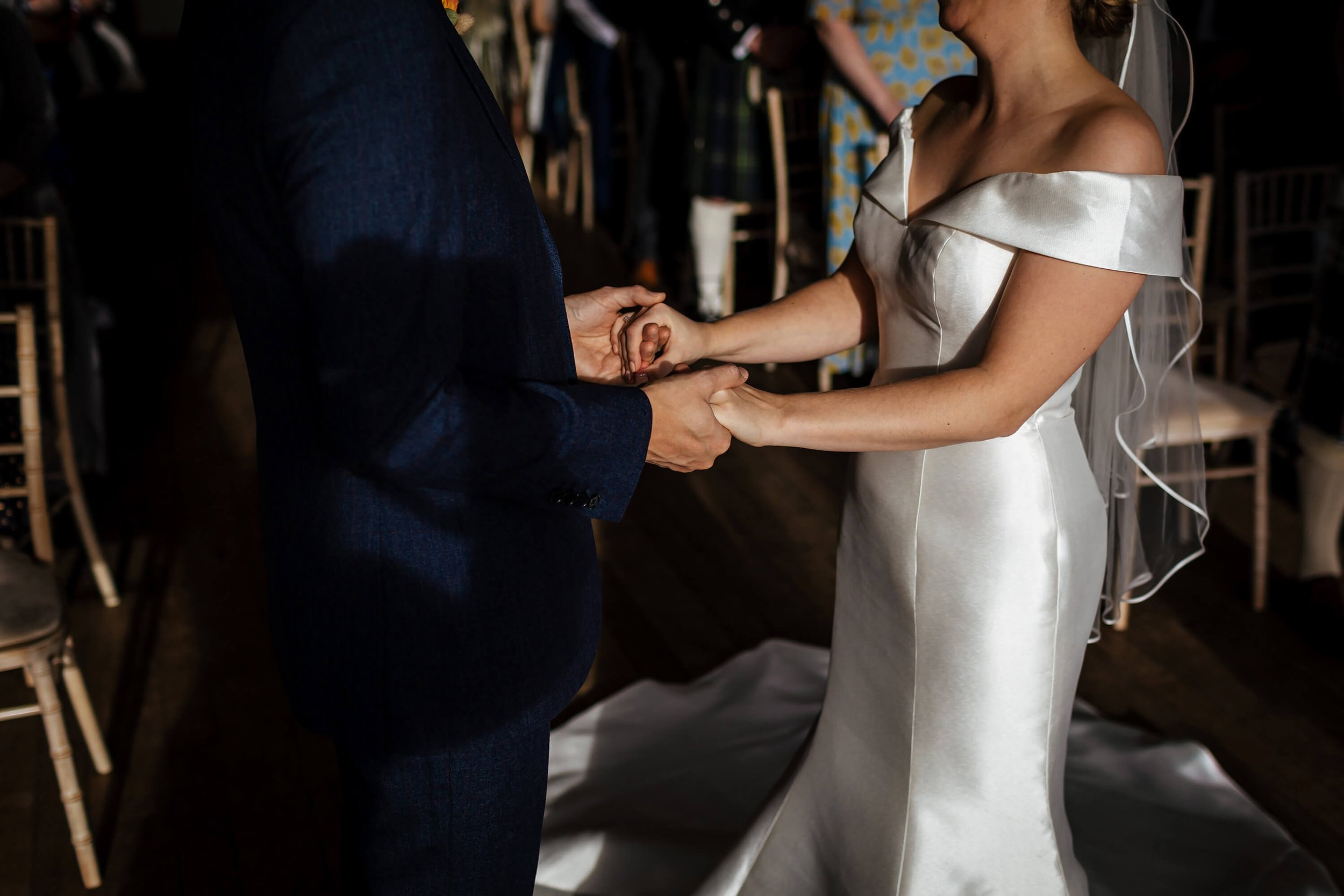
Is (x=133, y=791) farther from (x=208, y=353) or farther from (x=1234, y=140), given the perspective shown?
(x=1234, y=140)

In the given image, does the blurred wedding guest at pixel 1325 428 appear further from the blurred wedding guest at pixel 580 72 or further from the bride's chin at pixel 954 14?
the blurred wedding guest at pixel 580 72

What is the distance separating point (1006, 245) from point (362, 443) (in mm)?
855

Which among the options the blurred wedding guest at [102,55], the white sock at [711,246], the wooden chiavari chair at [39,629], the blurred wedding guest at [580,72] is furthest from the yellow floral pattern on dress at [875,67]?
the blurred wedding guest at [102,55]

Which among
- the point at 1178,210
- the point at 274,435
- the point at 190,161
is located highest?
the point at 190,161

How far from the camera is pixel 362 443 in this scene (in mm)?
1037

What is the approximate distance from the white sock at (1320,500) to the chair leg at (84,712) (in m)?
2.85

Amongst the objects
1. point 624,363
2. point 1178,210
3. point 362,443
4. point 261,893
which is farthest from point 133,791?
point 1178,210

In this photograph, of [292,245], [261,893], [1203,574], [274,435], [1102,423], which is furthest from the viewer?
[1203,574]

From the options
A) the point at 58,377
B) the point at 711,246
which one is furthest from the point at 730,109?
the point at 58,377

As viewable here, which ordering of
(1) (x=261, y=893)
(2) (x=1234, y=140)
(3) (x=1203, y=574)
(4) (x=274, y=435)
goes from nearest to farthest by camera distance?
(4) (x=274, y=435)
(1) (x=261, y=893)
(3) (x=1203, y=574)
(2) (x=1234, y=140)

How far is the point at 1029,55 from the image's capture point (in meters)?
1.46

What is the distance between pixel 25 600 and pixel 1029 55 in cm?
194

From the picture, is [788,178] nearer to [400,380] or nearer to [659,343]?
[659,343]

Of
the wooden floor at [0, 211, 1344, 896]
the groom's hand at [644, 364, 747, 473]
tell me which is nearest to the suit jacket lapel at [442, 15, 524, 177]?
the groom's hand at [644, 364, 747, 473]
